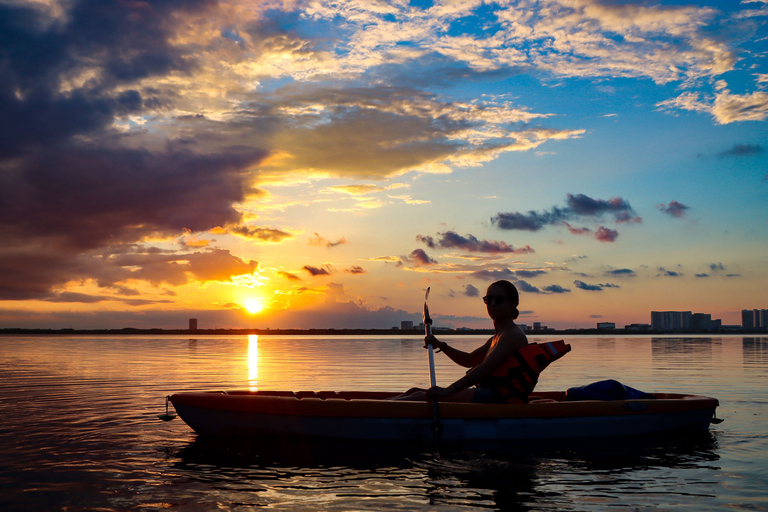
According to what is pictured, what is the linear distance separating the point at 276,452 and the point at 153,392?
24.4 feet

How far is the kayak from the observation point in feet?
24.2

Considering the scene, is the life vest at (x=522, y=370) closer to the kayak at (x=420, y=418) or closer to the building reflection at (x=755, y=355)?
the kayak at (x=420, y=418)

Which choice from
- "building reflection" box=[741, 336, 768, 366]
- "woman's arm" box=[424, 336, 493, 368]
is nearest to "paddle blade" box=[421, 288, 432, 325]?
"woman's arm" box=[424, 336, 493, 368]

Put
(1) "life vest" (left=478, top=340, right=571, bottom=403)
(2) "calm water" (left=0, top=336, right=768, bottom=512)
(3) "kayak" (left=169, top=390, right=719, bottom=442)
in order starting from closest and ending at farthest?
(2) "calm water" (left=0, top=336, right=768, bottom=512), (1) "life vest" (left=478, top=340, right=571, bottom=403), (3) "kayak" (left=169, top=390, right=719, bottom=442)

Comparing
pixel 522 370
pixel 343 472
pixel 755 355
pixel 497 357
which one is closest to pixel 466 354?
pixel 522 370

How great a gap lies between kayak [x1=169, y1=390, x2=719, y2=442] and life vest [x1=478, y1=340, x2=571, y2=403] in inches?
7.1

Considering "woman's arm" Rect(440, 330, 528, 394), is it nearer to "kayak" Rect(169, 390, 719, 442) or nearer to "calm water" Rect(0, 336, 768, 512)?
"kayak" Rect(169, 390, 719, 442)

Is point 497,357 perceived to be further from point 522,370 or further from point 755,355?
point 755,355

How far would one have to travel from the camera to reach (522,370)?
23.5 feet

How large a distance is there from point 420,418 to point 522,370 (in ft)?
4.80

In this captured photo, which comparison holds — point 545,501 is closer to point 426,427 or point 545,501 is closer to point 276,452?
point 426,427

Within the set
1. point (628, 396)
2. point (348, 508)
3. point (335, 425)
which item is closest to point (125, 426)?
point (335, 425)

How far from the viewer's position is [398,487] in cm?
578

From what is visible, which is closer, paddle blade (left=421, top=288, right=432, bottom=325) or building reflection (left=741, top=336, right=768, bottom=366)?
paddle blade (left=421, top=288, right=432, bottom=325)
